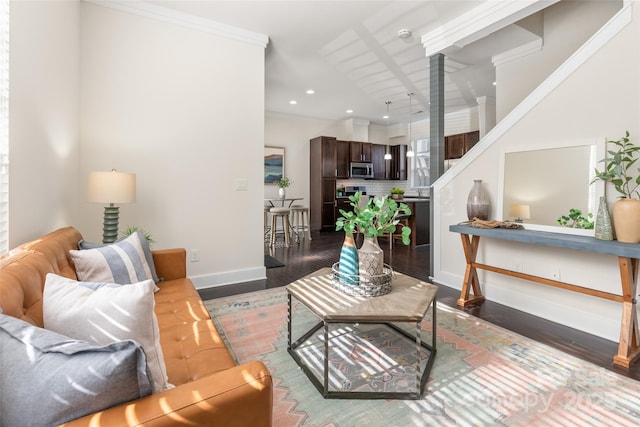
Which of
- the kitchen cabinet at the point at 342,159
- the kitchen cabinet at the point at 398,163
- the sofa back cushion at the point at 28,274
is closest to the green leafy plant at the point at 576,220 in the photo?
the sofa back cushion at the point at 28,274

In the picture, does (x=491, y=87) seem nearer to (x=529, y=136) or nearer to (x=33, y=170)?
(x=529, y=136)

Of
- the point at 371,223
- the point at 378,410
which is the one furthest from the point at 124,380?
the point at 371,223

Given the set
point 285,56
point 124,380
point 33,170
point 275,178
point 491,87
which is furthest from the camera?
point 275,178

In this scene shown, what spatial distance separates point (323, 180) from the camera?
293 inches

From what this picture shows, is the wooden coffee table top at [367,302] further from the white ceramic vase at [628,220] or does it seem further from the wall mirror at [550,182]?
the wall mirror at [550,182]

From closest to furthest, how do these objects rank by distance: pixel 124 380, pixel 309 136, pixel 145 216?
pixel 124 380
pixel 145 216
pixel 309 136

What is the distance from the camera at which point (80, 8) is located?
2.80 m

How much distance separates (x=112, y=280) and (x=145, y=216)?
1.49 m

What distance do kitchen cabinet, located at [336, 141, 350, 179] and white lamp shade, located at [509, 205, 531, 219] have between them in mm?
4952

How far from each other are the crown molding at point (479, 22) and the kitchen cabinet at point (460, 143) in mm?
3486

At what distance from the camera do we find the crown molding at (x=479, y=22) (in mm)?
2826

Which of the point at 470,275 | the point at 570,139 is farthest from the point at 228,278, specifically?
the point at 570,139

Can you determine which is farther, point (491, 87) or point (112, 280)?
point (491, 87)

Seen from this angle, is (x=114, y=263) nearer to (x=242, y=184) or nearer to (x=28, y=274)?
(x=28, y=274)
